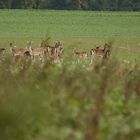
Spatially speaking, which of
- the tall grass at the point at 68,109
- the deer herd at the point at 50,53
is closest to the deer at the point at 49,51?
the deer herd at the point at 50,53

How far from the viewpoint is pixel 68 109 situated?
14.3 ft

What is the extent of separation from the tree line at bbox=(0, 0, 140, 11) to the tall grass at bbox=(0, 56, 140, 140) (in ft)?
287

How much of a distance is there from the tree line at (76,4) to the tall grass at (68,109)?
87.6m

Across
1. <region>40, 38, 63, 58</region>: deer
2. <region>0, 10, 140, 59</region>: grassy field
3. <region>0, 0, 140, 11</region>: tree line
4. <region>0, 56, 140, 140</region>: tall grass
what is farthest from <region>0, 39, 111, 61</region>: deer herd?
<region>0, 0, 140, 11</region>: tree line

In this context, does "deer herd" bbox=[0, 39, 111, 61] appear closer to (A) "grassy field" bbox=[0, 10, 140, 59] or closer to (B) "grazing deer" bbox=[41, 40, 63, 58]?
(B) "grazing deer" bbox=[41, 40, 63, 58]

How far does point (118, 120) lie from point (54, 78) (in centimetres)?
110

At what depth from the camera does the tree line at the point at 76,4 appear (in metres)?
95.4

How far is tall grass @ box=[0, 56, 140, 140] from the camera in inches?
161

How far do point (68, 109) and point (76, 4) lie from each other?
309 ft

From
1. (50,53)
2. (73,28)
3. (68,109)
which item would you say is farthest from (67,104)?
(73,28)

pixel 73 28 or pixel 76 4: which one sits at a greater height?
pixel 73 28

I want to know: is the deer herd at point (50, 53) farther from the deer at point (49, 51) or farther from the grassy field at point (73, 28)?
the grassy field at point (73, 28)

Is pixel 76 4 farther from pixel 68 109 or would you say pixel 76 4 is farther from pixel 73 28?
pixel 68 109

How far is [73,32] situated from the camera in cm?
4594
